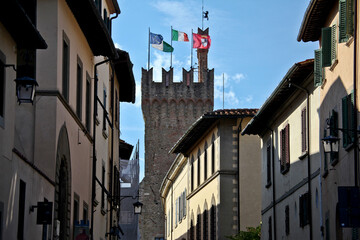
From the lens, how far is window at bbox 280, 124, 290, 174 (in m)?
33.6

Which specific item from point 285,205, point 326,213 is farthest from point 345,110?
point 285,205

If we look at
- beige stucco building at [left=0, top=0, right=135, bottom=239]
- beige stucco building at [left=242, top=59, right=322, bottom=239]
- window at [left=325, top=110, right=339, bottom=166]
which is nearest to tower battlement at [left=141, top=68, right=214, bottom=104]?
beige stucco building at [left=242, top=59, right=322, bottom=239]

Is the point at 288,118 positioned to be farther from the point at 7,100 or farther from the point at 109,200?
the point at 7,100

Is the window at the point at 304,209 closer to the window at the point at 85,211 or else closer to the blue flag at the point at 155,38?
the window at the point at 85,211

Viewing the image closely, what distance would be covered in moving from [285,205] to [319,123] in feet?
20.8

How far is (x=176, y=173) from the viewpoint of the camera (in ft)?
211

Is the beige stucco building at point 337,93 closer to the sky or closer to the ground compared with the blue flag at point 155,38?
closer to the ground

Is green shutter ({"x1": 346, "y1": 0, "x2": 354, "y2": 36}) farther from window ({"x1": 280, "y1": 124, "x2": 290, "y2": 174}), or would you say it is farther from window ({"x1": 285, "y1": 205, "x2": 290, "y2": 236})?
window ({"x1": 285, "y1": 205, "x2": 290, "y2": 236})

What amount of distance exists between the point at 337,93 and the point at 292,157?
334 inches

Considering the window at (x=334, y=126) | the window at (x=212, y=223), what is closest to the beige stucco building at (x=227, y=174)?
the window at (x=212, y=223)

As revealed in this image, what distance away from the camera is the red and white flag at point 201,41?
8759cm

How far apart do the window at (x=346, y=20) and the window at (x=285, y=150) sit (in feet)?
35.4

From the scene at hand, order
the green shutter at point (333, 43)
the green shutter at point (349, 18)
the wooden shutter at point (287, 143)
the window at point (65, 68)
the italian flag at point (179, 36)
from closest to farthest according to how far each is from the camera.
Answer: the green shutter at point (349, 18), the green shutter at point (333, 43), the window at point (65, 68), the wooden shutter at point (287, 143), the italian flag at point (179, 36)

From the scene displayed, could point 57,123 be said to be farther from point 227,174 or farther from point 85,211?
point 227,174
